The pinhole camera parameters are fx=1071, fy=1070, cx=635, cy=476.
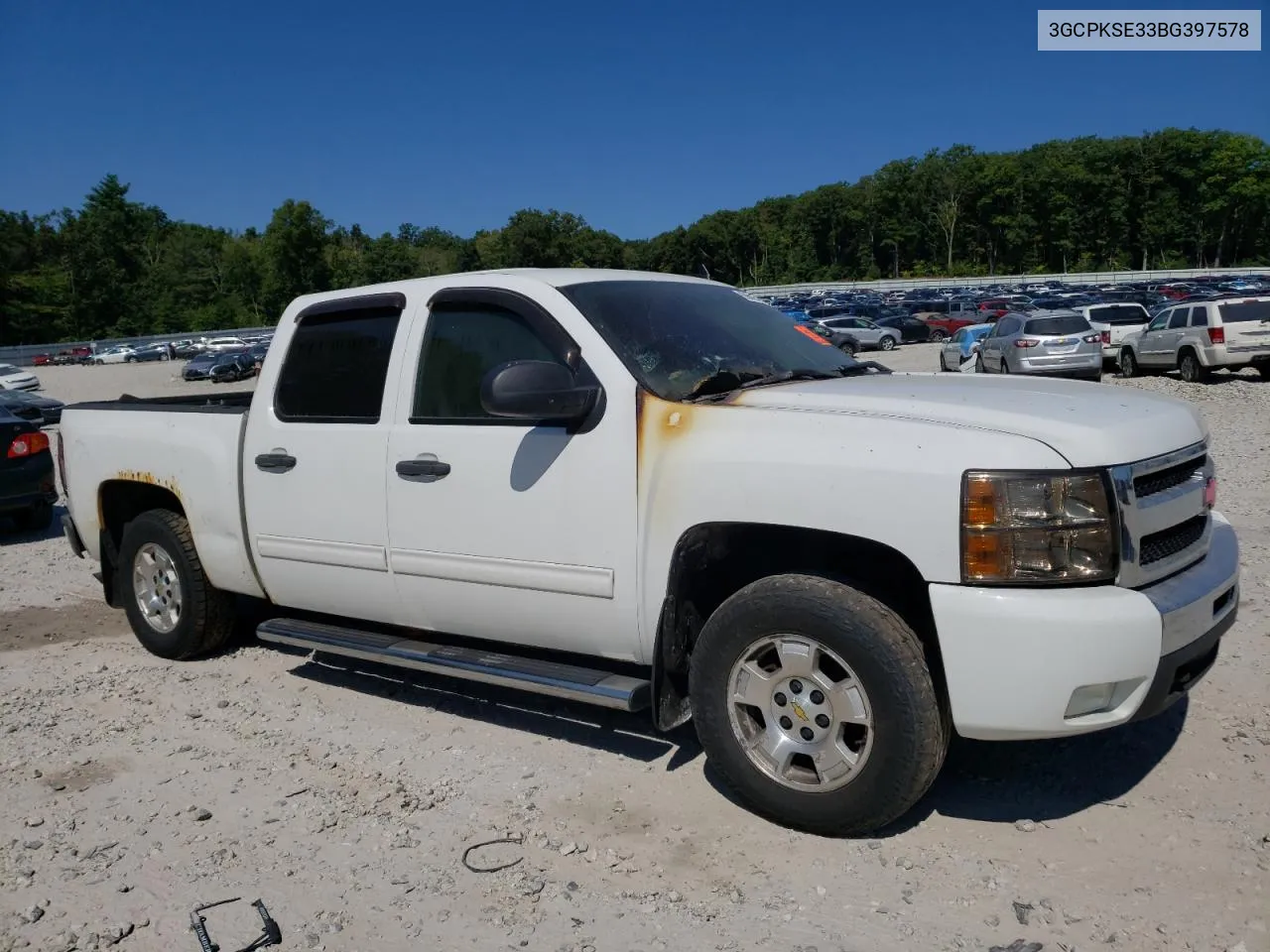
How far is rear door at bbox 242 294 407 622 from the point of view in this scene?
459 centimetres

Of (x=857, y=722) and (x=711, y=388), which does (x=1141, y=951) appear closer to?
(x=857, y=722)

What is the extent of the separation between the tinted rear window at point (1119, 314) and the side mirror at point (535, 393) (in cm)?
2398

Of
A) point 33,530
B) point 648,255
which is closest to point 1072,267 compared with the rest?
point 648,255

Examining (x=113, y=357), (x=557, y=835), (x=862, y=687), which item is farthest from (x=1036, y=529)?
(x=113, y=357)

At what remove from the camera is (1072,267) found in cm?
10975

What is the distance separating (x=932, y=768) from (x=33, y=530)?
10.4 m

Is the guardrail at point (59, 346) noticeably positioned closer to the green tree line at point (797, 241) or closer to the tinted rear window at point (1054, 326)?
the green tree line at point (797, 241)

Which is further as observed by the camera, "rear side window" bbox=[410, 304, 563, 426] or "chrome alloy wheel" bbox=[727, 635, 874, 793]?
"rear side window" bbox=[410, 304, 563, 426]

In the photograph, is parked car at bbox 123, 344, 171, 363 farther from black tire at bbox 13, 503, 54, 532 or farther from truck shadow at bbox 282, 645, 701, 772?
truck shadow at bbox 282, 645, 701, 772

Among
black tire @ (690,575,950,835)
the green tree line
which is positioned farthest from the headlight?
the green tree line

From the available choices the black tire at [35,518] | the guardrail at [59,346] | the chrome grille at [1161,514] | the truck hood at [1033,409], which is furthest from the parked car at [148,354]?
the chrome grille at [1161,514]

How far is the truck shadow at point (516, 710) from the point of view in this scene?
14.6 feet

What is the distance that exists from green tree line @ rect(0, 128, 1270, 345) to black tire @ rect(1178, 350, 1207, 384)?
171ft

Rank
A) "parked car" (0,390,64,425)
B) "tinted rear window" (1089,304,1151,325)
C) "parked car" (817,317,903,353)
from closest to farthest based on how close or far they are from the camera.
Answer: "parked car" (0,390,64,425)
"tinted rear window" (1089,304,1151,325)
"parked car" (817,317,903,353)
